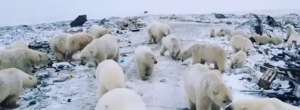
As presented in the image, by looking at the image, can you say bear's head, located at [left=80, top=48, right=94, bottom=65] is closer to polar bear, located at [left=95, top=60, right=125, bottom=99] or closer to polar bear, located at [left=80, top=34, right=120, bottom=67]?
polar bear, located at [left=80, top=34, right=120, bottom=67]

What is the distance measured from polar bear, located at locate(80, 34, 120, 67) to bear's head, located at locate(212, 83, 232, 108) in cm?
563

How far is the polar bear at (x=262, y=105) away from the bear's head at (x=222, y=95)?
32 centimetres

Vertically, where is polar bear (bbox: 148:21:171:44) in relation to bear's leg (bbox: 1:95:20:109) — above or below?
above

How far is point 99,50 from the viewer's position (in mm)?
11008

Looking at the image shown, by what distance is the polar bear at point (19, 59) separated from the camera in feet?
32.8

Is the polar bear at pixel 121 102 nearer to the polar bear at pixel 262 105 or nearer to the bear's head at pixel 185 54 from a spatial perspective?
the polar bear at pixel 262 105

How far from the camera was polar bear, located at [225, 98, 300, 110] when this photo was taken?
17.0 ft

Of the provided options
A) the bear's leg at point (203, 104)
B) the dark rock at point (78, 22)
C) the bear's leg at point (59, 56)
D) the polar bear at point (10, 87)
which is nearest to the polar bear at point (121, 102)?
the bear's leg at point (203, 104)

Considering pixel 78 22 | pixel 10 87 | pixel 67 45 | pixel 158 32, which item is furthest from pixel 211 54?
pixel 78 22

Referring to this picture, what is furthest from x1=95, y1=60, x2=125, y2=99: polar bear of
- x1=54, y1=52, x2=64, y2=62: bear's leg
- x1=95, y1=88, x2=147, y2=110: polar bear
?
x1=54, y1=52, x2=64, y2=62: bear's leg

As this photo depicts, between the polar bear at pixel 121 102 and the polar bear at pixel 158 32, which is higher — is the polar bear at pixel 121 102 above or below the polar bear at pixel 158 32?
above

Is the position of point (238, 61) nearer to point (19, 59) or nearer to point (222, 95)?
point (222, 95)

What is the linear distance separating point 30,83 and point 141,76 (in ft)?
9.81

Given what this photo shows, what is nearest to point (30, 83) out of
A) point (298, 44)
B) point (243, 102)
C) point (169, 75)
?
point (169, 75)
